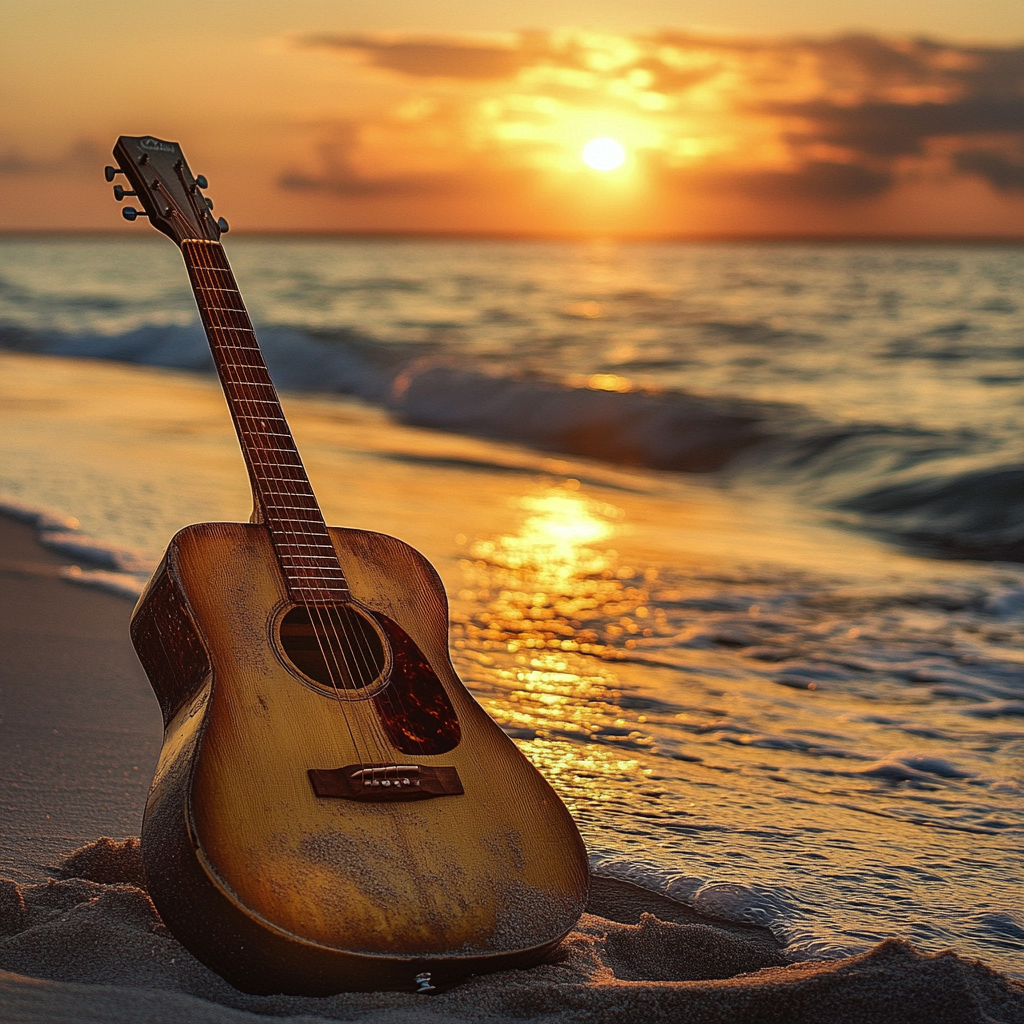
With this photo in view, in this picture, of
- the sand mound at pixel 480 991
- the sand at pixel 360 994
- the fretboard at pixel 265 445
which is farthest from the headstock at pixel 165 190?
the sand mound at pixel 480 991

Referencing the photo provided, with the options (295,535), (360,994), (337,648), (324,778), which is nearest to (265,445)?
(295,535)

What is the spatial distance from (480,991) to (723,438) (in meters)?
8.95

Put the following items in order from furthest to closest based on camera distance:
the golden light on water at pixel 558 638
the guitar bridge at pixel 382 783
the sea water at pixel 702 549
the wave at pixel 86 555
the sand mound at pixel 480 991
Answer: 1. the wave at pixel 86 555
2. the golden light on water at pixel 558 638
3. the sea water at pixel 702 549
4. the guitar bridge at pixel 382 783
5. the sand mound at pixel 480 991

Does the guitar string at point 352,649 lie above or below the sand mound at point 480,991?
above

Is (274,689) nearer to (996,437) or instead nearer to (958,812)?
(958,812)

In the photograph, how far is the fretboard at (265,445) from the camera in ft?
7.91

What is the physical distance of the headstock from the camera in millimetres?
2750

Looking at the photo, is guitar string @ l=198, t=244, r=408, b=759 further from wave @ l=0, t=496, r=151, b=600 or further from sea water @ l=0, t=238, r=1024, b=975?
wave @ l=0, t=496, r=151, b=600

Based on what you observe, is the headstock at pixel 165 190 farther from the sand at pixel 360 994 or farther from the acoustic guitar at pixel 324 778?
the sand at pixel 360 994

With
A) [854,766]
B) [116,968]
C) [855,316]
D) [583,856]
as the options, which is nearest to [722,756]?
[854,766]

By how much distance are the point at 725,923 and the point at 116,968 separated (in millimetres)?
1208

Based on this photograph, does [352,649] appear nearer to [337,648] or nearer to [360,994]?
[337,648]

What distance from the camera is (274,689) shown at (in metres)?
2.17

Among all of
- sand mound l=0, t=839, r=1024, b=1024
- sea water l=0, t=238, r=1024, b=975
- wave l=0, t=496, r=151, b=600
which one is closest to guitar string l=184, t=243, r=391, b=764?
sand mound l=0, t=839, r=1024, b=1024
